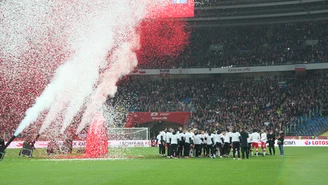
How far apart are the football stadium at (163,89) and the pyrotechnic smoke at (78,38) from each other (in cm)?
10

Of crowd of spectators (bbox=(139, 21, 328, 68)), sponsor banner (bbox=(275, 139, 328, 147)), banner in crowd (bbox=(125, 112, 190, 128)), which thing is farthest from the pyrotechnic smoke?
crowd of spectators (bbox=(139, 21, 328, 68))

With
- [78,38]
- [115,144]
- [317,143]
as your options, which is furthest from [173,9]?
[317,143]

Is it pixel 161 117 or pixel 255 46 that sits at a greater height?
pixel 255 46

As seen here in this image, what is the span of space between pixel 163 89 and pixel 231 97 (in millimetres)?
8909

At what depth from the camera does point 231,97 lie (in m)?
54.6

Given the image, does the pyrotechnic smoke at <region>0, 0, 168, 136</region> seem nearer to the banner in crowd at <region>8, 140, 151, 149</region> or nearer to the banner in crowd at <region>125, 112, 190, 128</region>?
the banner in crowd at <region>8, 140, 151, 149</region>

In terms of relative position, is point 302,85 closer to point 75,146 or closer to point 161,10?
point 161,10

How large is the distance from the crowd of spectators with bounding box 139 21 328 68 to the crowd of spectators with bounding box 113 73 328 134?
2290 mm

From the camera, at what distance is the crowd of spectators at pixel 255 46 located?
55.2 m

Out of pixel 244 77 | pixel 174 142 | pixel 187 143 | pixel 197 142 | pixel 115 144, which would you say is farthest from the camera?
pixel 244 77

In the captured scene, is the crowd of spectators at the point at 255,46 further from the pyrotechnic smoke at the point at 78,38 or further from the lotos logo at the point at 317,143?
the pyrotechnic smoke at the point at 78,38

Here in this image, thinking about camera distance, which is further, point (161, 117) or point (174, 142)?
point (161, 117)

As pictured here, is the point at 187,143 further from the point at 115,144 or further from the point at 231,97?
the point at 231,97

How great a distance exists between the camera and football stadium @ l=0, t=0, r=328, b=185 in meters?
25.5
